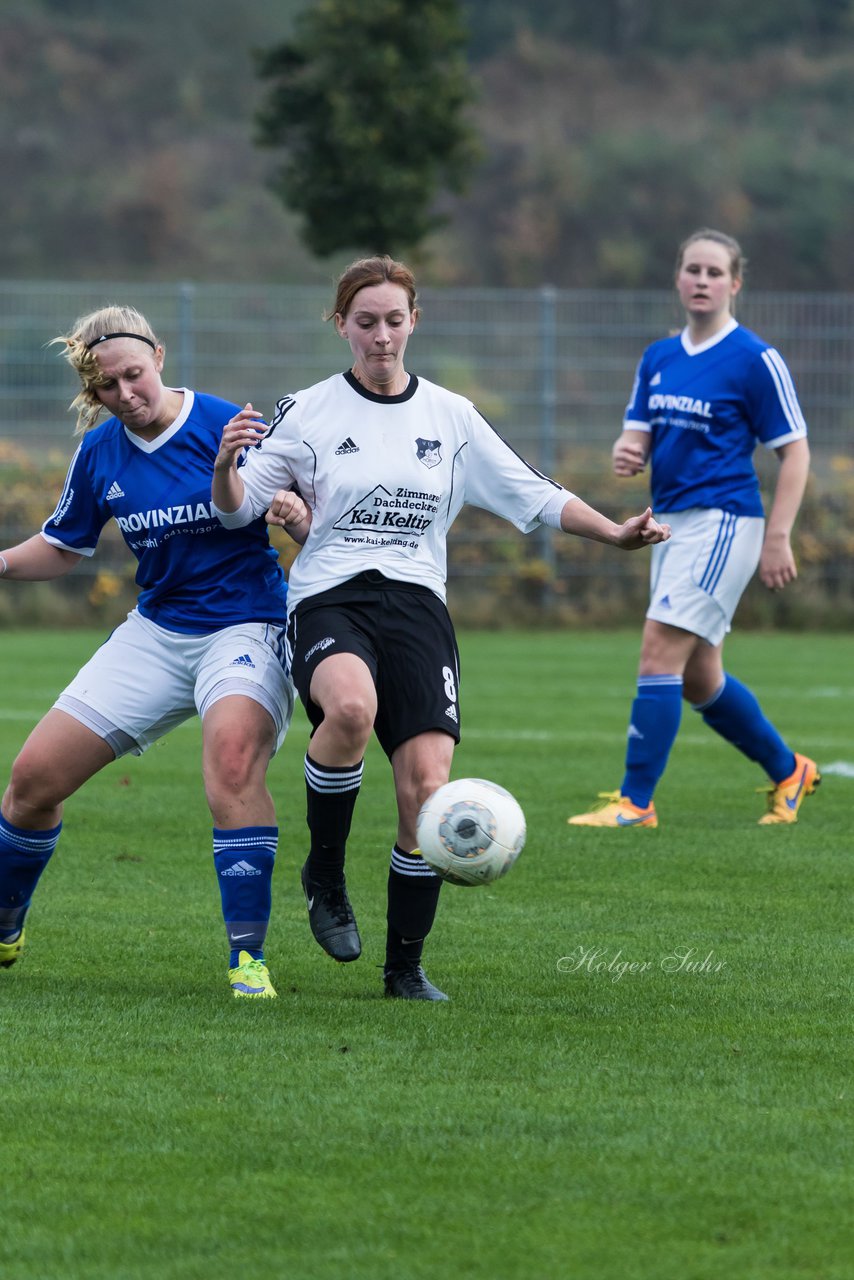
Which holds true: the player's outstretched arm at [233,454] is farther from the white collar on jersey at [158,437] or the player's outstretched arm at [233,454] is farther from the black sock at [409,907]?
the black sock at [409,907]

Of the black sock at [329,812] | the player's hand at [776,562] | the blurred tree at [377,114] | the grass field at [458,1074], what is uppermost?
the blurred tree at [377,114]

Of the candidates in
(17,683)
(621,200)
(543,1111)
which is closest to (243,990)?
(543,1111)

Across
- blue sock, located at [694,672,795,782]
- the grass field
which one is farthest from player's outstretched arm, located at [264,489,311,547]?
blue sock, located at [694,672,795,782]

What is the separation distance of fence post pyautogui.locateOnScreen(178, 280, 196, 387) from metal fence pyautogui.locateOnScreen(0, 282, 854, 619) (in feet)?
0.06

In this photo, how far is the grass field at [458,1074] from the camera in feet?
11.0

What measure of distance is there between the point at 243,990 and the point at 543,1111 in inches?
48.6

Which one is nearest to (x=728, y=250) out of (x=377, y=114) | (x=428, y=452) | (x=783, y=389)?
(x=783, y=389)

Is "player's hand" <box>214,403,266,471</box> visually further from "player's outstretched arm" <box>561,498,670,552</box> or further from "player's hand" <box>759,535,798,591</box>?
"player's hand" <box>759,535,798,591</box>

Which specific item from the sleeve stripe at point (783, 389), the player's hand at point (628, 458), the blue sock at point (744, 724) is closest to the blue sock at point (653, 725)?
the blue sock at point (744, 724)

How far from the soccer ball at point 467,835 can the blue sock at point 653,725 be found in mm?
3063

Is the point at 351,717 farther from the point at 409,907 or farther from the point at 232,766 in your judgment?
the point at 409,907

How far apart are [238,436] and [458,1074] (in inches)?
63.2

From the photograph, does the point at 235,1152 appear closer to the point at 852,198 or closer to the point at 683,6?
the point at 852,198

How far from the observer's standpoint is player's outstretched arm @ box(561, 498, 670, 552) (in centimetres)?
513
